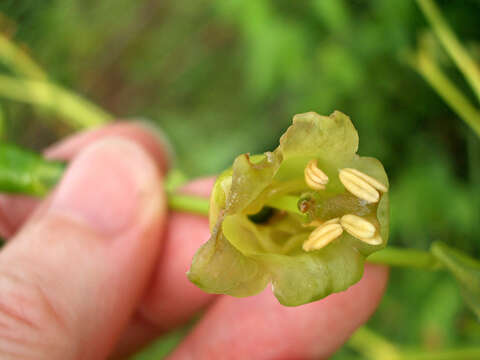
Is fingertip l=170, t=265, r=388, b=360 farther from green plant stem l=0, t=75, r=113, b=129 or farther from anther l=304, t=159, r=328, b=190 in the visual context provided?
green plant stem l=0, t=75, r=113, b=129

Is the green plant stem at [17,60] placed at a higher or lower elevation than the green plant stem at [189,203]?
lower

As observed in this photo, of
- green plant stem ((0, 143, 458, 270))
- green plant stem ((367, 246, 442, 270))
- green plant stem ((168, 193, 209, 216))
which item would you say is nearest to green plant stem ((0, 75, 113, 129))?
green plant stem ((0, 143, 458, 270))

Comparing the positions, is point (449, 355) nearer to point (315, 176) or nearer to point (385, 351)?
point (385, 351)

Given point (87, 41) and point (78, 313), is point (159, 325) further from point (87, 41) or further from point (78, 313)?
point (87, 41)

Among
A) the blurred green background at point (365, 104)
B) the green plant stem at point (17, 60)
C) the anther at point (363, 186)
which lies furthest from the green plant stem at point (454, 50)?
the green plant stem at point (17, 60)

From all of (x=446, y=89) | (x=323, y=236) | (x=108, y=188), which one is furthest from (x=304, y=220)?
(x=446, y=89)

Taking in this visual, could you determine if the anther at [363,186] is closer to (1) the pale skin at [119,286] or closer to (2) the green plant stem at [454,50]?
(1) the pale skin at [119,286]
